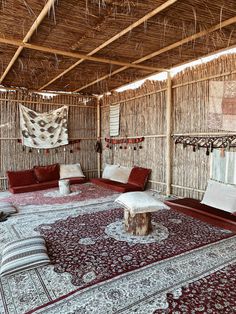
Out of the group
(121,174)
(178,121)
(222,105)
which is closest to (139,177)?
(121,174)

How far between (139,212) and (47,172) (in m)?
4.22

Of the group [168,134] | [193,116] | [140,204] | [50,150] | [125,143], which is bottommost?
[140,204]

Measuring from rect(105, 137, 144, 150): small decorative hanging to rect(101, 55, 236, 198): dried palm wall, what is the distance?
0.14 m

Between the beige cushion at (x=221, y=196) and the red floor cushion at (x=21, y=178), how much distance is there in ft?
14.3

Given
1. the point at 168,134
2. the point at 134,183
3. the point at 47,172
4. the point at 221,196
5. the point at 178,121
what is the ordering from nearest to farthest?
the point at 221,196 → the point at 178,121 → the point at 168,134 → the point at 134,183 → the point at 47,172

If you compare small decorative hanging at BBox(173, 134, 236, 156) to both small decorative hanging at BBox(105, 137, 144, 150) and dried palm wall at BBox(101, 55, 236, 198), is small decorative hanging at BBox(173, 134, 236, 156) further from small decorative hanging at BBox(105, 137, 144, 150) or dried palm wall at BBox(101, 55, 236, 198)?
small decorative hanging at BBox(105, 137, 144, 150)

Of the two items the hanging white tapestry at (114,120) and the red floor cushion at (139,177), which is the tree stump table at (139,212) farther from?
the hanging white tapestry at (114,120)

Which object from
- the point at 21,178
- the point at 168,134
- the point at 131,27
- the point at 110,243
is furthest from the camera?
the point at 21,178

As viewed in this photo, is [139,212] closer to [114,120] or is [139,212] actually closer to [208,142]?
[208,142]

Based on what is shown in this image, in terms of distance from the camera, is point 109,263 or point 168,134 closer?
point 109,263

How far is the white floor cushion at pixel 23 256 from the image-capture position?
2.29 m

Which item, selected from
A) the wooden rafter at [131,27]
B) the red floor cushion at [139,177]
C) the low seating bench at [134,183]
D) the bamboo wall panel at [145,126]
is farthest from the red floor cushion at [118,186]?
the wooden rafter at [131,27]

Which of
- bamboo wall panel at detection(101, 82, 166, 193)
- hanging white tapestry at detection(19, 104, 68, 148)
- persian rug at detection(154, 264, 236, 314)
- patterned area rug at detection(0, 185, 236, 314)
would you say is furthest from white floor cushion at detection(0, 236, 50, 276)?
hanging white tapestry at detection(19, 104, 68, 148)

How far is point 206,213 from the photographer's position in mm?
3695
